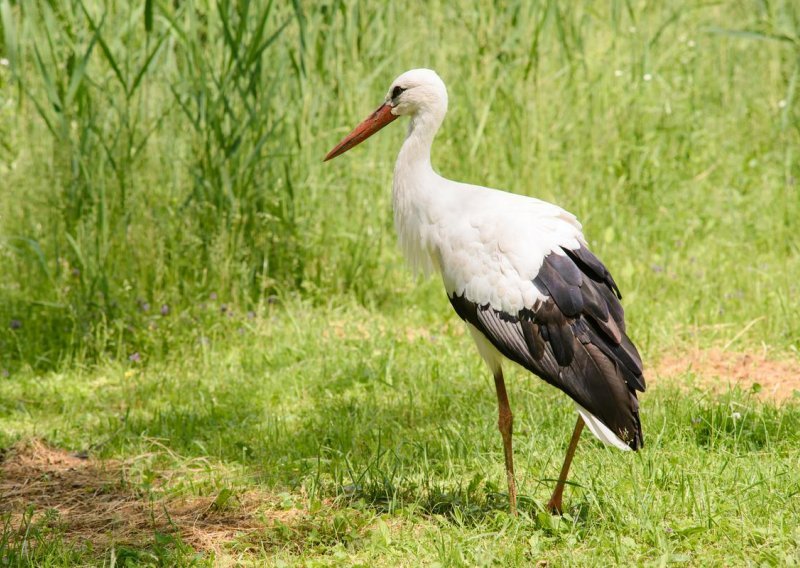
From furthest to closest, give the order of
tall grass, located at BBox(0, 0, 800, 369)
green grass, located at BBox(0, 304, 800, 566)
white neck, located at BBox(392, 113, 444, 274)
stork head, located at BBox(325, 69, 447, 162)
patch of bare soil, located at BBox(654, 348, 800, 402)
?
tall grass, located at BBox(0, 0, 800, 369) < patch of bare soil, located at BBox(654, 348, 800, 402) < stork head, located at BBox(325, 69, 447, 162) < white neck, located at BBox(392, 113, 444, 274) < green grass, located at BBox(0, 304, 800, 566)

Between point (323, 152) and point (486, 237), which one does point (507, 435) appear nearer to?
point (486, 237)

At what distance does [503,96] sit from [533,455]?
10.9 ft

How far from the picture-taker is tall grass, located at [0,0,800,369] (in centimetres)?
540

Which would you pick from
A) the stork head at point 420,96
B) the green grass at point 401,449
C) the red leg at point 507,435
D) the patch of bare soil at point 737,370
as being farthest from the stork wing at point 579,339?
the patch of bare soil at point 737,370

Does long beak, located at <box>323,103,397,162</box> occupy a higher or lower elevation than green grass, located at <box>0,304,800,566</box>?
higher

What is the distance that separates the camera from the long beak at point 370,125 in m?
4.23

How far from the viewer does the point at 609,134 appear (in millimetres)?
7004

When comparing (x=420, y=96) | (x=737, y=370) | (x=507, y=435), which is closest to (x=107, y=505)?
(x=507, y=435)

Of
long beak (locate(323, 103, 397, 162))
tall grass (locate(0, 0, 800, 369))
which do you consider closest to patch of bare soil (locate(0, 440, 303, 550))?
→ tall grass (locate(0, 0, 800, 369))

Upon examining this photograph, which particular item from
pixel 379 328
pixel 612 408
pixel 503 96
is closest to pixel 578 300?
pixel 612 408

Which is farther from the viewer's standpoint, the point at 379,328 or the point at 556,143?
the point at 556,143

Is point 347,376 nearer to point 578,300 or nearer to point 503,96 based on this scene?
point 578,300

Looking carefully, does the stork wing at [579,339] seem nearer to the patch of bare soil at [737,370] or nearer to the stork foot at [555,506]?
the stork foot at [555,506]

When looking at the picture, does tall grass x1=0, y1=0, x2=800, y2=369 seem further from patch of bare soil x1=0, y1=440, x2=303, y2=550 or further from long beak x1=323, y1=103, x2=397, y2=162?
patch of bare soil x1=0, y1=440, x2=303, y2=550
